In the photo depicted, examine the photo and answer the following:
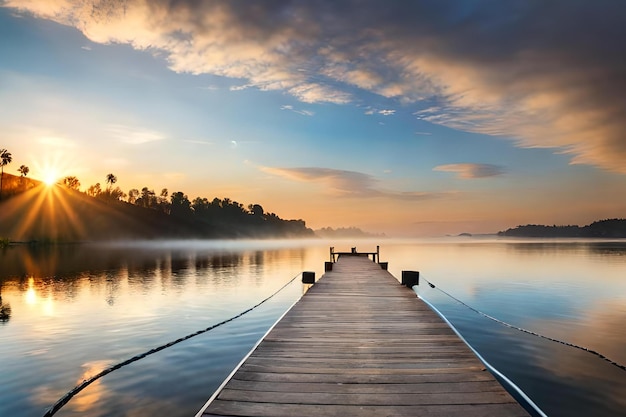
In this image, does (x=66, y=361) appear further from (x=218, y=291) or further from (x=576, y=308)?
(x=576, y=308)

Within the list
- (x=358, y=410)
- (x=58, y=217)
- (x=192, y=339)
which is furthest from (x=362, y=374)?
(x=58, y=217)

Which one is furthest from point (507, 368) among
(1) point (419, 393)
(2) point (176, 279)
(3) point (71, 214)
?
(3) point (71, 214)

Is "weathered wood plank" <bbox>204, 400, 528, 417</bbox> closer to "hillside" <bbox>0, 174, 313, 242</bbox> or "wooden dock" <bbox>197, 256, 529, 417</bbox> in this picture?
"wooden dock" <bbox>197, 256, 529, 417</bbox>

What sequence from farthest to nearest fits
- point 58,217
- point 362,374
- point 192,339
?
1. point 58,217
2. point 192,339
3. point 362,374

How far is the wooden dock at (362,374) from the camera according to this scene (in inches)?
219

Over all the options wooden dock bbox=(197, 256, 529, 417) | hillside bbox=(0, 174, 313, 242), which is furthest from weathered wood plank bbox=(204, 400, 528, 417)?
hillside bbox=(0, 174, 313, 242)

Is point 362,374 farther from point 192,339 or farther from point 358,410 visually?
point 192,339

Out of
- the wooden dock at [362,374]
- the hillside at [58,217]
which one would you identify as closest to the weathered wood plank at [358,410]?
the wooden dock at [362,374]

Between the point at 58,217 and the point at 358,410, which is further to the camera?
the point at 58,217

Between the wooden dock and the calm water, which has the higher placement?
the wooden dock

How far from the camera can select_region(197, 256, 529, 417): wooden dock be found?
555cm

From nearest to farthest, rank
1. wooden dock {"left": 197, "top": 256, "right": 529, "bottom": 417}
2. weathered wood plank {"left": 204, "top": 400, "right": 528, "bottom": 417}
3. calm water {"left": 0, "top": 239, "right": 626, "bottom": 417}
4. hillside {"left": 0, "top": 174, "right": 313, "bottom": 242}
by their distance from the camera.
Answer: weathered wood plank {"left": 204, "top": 400, "right": 528, "bottom": 417}
wooden dock {"left": 197, "top": 256, "right": 529, "bottom": 417}
calm water {"left": 0, "top": 239, "right": 626, "bottom": 417}
hillside {"left": 0, "top": 174, "right": 313, "bottom": 242}

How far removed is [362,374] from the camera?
271 inches

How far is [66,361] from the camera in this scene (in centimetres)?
1281
